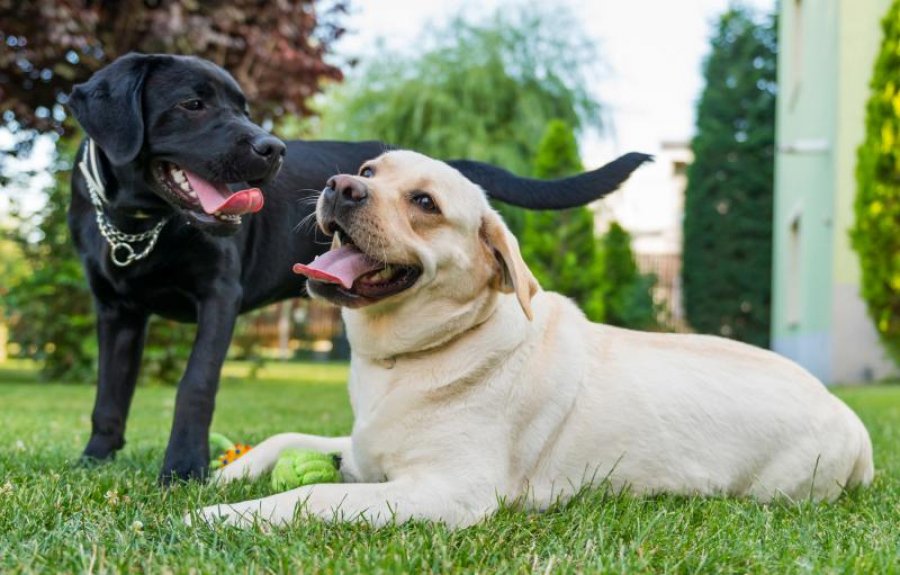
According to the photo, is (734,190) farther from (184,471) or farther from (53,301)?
(184,471)

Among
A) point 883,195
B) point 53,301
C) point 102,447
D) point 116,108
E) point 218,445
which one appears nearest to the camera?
point 116,108

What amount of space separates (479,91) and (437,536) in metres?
17.5

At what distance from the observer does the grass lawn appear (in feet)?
6.06

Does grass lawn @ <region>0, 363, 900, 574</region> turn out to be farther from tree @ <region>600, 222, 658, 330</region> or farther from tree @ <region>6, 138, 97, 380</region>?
tree @ <region>600, 222, 658, 330</region>

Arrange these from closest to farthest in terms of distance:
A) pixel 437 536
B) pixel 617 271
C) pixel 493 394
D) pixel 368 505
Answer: pixel 437 536
pixel 368 505
pixel 493 394
pixel 617 271

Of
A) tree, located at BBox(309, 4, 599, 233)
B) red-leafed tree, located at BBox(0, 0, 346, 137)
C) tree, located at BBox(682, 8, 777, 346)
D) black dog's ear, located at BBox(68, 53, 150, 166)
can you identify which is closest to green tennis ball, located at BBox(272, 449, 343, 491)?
black dog's ear, located at BBox(68, 53, 150, 166)

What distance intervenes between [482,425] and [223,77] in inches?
63.3

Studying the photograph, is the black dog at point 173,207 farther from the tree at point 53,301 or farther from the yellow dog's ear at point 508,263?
the tree at point 53,301

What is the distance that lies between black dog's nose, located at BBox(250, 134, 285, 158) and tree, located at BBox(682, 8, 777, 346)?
1766cm

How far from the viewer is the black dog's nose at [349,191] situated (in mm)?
2545

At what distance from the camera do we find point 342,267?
8.40ft

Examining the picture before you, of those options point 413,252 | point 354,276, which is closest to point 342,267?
point 354,276

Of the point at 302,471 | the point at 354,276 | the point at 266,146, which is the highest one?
the point at 266,146

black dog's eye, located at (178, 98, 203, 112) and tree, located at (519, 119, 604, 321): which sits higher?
black dog's eye, located at (178, 98, 203, 112)
